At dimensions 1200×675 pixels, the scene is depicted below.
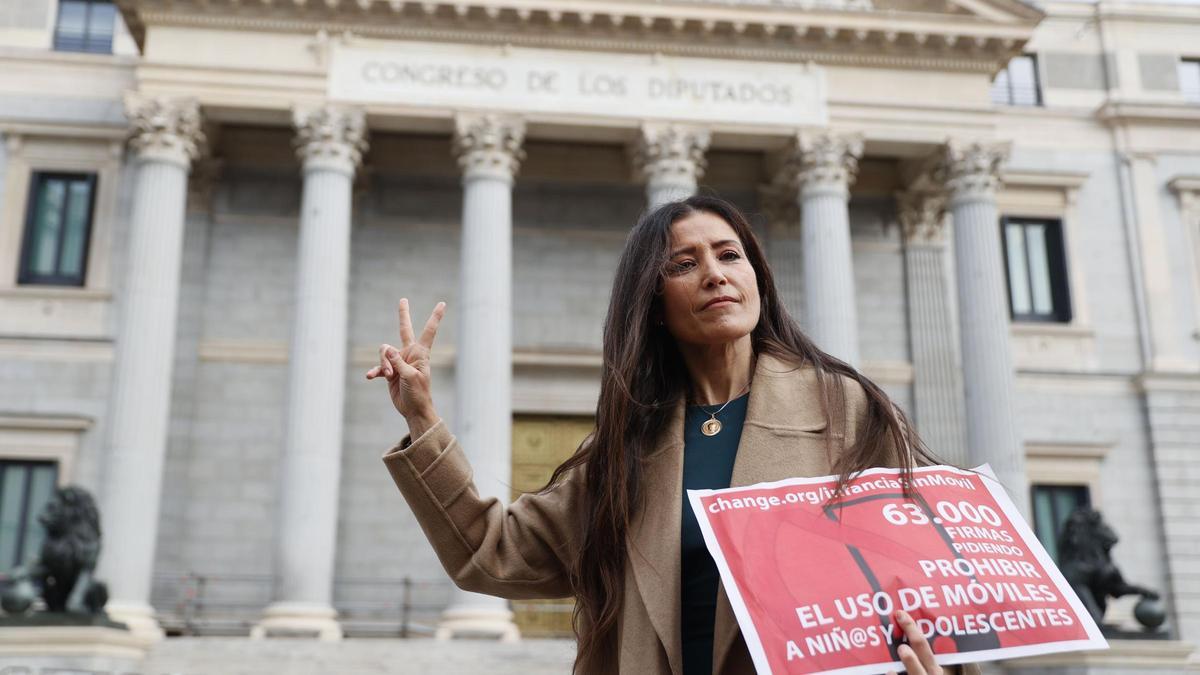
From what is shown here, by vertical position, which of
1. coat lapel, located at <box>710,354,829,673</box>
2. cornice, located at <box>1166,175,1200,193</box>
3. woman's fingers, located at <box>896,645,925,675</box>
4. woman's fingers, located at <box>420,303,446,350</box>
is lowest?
woman's fingers, located at <box>896,645,925,675</box>

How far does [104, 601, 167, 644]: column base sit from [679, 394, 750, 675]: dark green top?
19.3m

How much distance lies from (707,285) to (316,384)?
20083 mm

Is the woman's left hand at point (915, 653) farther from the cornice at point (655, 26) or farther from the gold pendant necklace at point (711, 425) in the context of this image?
the cornice at point (655, 26)

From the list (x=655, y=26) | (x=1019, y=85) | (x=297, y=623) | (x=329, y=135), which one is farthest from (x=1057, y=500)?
(x=329, y=135)

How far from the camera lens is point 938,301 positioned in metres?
28.0

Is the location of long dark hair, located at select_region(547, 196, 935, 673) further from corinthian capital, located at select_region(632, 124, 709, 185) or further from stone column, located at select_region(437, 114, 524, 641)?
corinthian capital, located at select_region(632, 124, 709, 185)

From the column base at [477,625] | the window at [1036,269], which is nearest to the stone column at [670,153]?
the column base at [477,625]

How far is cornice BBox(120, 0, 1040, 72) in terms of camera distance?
24.0 metres

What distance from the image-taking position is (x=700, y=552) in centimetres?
259

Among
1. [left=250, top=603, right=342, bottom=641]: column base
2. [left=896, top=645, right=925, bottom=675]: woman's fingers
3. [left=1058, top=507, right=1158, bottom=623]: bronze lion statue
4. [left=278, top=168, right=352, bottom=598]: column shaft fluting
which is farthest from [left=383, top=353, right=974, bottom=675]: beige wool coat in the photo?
[left=278, top=168, right=352, bottom=598]: column shaft fluting

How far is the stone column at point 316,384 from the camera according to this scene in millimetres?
21172

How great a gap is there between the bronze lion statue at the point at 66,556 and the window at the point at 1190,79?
91.5 ft

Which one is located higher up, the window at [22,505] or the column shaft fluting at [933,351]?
the column shaft fluting at [933,351]

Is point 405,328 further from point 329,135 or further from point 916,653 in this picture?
point 329,135
